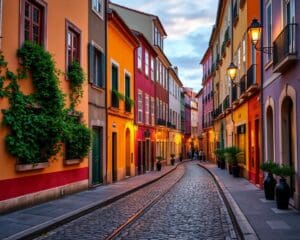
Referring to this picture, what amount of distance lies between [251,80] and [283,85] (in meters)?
6.66

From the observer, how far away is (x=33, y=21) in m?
13.9

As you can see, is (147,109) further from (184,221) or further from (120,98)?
(184,221)

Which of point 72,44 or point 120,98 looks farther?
point 120,98

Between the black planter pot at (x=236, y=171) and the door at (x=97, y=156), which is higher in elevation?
the door at (x=97, y=156)

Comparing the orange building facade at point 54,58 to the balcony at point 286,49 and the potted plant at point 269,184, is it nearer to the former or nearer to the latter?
the potted plant at point 269,184

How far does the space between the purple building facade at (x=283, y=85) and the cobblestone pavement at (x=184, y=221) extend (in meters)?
2.31

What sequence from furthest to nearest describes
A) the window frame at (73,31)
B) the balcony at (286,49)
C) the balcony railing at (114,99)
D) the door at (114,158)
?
the door at (114,158)
the balcony railing at (114,99)
the window frame at (73,31)
the balcony at (286,49)

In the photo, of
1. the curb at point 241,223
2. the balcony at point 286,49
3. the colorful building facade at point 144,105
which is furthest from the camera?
the colorful building facade at point 144,105

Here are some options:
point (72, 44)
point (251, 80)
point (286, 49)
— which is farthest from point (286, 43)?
point (251, 80)

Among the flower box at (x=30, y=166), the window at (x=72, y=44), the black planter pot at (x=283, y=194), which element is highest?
the window at (x=72, y=44)

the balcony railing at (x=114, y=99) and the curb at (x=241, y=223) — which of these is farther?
the balcony railing at (x=114, y=99)

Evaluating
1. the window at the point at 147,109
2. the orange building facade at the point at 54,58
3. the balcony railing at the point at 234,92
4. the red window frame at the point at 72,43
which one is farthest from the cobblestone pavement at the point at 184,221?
the window at the point at 147,109

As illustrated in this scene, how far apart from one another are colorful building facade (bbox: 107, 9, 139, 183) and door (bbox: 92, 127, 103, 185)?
4.16ft

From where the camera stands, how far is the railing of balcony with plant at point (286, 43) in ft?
40.7
